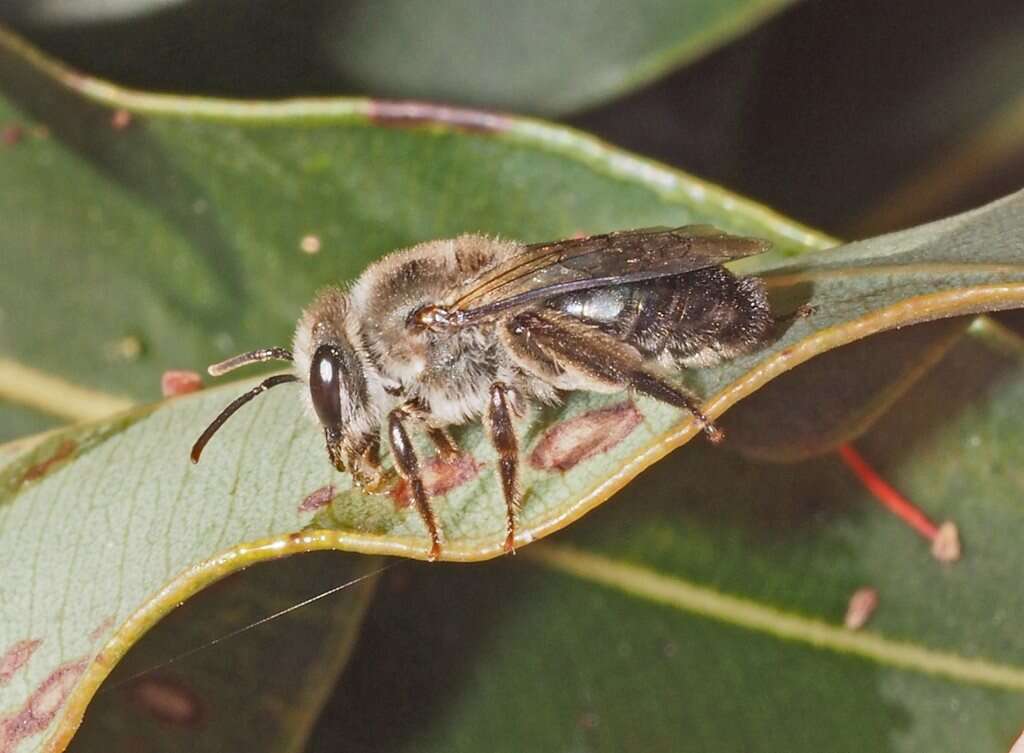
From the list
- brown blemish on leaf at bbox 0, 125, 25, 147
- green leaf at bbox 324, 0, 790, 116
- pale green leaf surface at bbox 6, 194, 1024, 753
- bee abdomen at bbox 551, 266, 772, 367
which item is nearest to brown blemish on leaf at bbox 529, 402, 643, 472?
pale green leaf surface at bbox 6, 194, 1024, 753

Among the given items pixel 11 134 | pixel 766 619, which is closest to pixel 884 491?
pixel 766 619

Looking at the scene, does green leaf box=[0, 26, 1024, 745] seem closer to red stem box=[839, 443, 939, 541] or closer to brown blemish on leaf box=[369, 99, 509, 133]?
brown blemish on leaf box=[369, 99, 509, 133]

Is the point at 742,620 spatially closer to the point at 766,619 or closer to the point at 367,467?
the point at 766,619

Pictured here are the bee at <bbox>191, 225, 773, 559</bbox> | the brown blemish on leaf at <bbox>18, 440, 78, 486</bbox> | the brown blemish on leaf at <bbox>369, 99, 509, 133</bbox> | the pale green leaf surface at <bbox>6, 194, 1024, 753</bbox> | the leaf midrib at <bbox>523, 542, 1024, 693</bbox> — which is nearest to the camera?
the pale green leaf surface at <bbox>6, 194, 1024, 753</bbox>

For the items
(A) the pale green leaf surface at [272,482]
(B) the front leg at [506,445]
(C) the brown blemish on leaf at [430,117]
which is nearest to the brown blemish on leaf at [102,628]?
(A) the pale green leaf surface at [272,482]

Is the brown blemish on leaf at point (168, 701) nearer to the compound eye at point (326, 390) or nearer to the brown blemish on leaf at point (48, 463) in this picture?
the brown blemish on leaf at point (48, 463)
